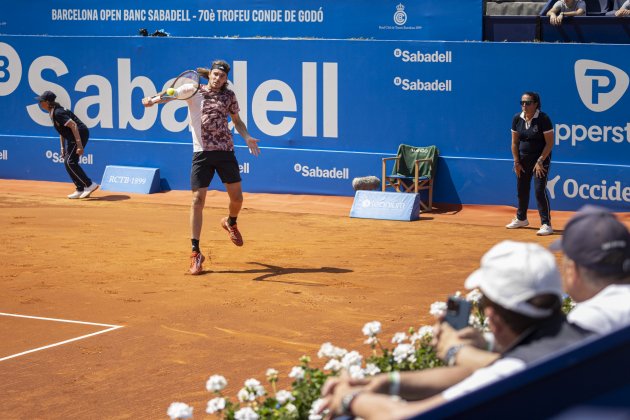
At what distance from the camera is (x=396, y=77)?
18.0m

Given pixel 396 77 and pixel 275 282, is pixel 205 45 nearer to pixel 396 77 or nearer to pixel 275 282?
pixel 396 77

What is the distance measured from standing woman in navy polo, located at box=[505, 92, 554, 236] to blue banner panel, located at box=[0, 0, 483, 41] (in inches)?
159

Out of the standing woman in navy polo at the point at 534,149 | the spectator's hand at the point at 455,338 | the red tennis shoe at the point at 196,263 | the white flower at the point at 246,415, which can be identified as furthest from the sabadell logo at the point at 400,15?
the spectator's hand at the point at 455,338

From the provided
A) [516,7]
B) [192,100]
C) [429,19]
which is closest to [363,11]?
[429,19]

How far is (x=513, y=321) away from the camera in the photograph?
343cm

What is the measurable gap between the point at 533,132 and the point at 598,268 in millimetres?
11138

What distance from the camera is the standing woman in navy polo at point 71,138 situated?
18.2 metres

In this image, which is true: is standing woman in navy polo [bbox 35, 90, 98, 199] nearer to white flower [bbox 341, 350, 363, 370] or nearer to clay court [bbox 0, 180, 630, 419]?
clay court [bbox 0, 180, 630, 419]

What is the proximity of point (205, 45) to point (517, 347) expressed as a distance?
16644mm

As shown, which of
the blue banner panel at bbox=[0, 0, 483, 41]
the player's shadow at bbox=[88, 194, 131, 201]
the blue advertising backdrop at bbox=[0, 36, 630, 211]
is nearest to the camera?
the blue advertising backdrop at bbox=[0, 36, 630, 211]

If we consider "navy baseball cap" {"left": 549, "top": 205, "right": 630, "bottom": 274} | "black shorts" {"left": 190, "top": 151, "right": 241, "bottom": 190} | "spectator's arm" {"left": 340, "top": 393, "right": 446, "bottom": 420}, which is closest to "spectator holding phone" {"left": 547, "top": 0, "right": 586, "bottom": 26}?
"black shorts" {"left": 190, "top": 151, "right": 241, "bottom": 190}

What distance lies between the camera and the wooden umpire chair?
56.5ft

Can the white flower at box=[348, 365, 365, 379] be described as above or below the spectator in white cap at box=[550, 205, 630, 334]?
below

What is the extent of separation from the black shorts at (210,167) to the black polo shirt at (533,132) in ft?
15.9
